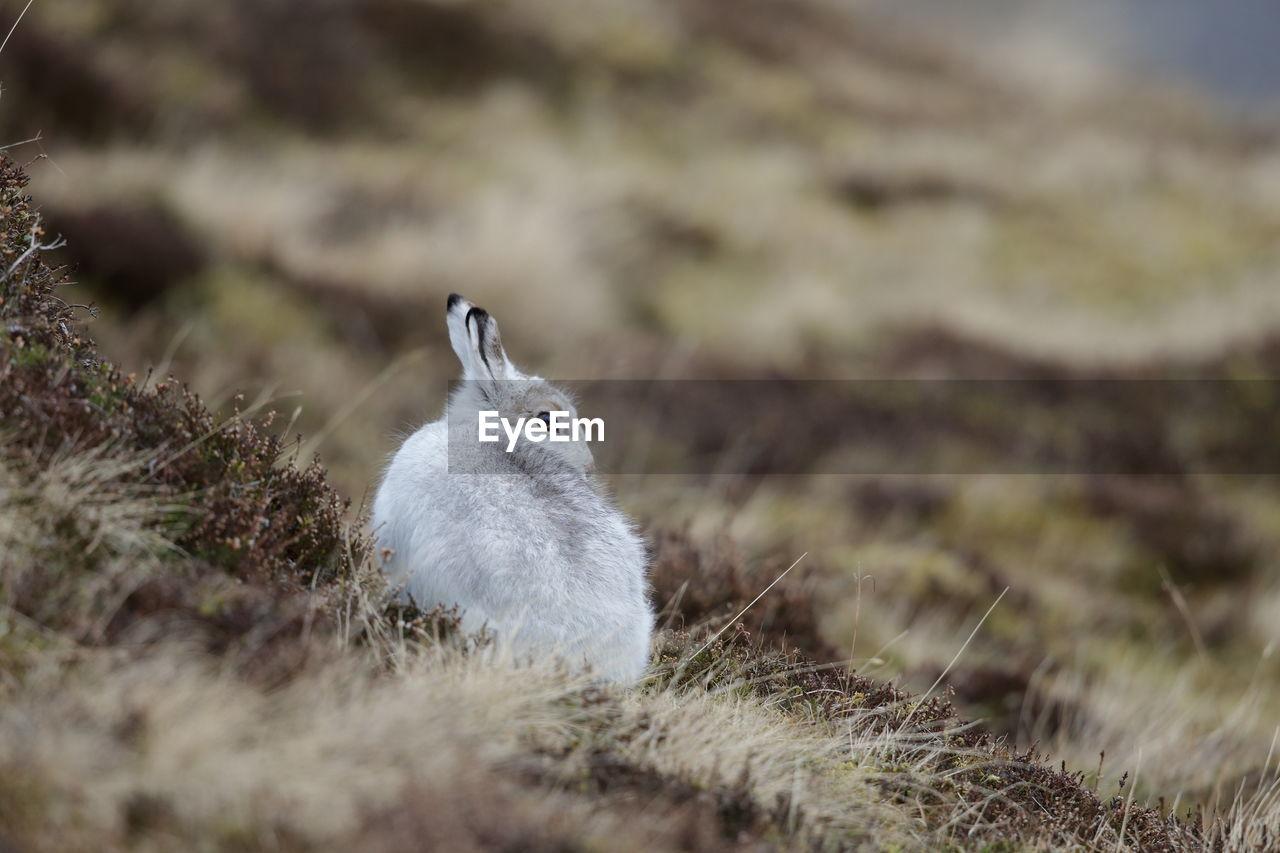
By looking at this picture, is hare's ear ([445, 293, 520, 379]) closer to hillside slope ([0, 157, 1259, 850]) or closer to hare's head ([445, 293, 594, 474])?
hare's head ([445, 293, 594, 474])

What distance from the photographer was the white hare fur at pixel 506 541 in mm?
3902

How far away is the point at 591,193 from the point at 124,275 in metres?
8.56

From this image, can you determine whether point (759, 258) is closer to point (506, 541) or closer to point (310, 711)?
point (506, 541)

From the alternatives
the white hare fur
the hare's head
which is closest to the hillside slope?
the white hare fur

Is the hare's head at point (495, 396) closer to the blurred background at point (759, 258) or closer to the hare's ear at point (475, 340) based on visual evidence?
the hare's ear at point (475, 340)

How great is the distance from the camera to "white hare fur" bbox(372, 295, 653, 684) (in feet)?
12.8

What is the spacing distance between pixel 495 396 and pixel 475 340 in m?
0.27

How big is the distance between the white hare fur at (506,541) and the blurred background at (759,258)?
1120mm

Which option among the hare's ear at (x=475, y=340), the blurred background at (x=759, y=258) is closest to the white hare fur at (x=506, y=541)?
the hare's ear at (x=475, y=340)

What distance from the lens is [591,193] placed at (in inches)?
722

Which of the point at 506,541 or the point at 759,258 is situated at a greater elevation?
the point at 759,258

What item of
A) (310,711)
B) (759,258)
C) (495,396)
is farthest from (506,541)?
(759,258)

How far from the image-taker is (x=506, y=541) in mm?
3891

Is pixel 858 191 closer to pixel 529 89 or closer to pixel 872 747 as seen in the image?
pixel 529 89
